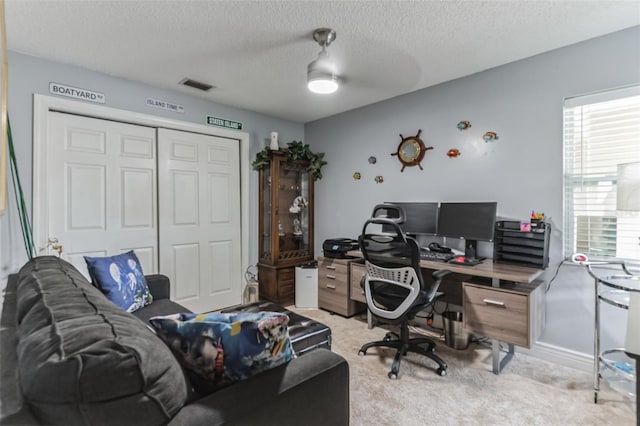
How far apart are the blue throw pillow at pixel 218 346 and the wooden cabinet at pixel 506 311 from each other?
1.87 metres

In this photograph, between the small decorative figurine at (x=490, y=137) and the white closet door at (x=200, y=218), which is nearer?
the small decorative figurine at (x=490, y=137)

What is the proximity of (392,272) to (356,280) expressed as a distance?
0.97 m

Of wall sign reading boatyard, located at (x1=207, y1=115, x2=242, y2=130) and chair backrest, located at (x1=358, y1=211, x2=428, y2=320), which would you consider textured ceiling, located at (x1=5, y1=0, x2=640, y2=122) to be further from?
chair backrest, located at (x1=358, y1=211, x2=428, y2=320)

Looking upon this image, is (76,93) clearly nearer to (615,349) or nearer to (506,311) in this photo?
(506,311)

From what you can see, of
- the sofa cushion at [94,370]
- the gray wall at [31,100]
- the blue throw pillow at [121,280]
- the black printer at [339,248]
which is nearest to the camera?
the sofa cushion at [94,370]

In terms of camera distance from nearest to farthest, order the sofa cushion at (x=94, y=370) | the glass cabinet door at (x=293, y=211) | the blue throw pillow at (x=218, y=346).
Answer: the sofa cushion at (x=94, y=370) < the blue throw pillow at (x=218, y=346) < the glass cabinet door at (x=293, y=211)

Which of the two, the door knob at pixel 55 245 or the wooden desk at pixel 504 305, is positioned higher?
the door knob at pixel 55 245

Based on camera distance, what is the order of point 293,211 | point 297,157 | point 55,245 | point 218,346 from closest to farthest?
point 218,346 → point 55,245 → point 297,157 → point 293,211

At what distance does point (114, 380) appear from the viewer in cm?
68

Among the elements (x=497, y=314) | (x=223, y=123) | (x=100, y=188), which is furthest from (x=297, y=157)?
(x=497, y=314)

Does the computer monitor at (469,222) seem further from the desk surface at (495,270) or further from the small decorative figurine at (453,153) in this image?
the small decorative figurine at (453,153)

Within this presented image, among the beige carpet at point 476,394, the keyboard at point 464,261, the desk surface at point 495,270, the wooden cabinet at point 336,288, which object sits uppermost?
the keyboard at point 464,261

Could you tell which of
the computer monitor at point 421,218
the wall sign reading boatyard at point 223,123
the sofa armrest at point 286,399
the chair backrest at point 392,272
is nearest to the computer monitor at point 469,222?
the computer monitor at point 421,218

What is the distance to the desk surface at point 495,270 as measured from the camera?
7.05 ft
